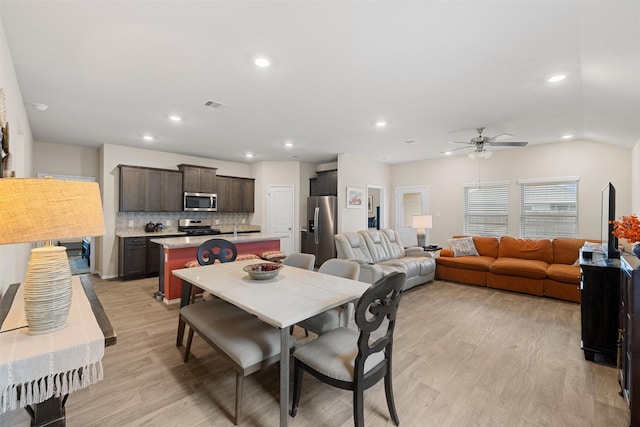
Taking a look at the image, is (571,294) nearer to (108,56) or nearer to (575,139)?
(575,139)

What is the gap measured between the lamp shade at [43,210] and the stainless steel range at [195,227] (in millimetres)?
5339

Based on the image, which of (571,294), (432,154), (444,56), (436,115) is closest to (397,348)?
(444,56)

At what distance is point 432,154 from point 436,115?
279 cm

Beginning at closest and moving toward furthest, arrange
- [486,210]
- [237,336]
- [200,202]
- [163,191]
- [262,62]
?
[237,336], [262,62], [163,191], [486,210], [200,202]

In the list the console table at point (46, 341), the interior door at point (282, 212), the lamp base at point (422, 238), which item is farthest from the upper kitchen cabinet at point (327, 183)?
the console table at point (46, 341)

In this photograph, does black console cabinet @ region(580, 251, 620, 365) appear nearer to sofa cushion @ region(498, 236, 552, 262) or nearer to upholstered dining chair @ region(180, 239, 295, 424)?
sofa cushion @ region(498, 236, 552, 262)

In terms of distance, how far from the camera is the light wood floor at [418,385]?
184cm

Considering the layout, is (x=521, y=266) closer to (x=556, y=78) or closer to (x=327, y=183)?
(x=556, y=78)

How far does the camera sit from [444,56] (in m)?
2.31

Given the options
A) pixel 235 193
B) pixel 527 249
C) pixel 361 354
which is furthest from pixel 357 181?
pixel 361 354

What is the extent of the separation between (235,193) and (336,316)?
17.8ft

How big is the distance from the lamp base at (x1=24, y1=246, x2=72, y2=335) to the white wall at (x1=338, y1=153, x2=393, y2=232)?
18.0 ft

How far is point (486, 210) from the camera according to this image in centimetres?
617

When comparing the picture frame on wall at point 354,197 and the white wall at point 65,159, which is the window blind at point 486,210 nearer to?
the picture frame on wall at point 354,197
